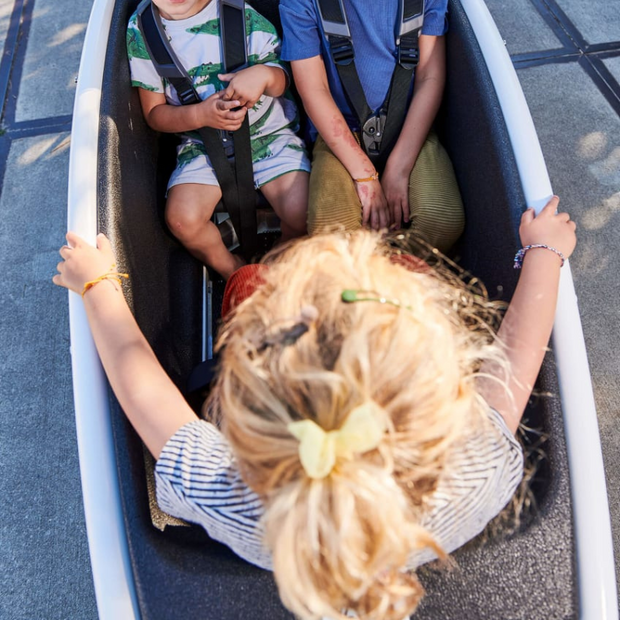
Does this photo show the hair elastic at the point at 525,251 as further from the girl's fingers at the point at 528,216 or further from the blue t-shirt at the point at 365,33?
the blue t-shirt at the point at 365,33

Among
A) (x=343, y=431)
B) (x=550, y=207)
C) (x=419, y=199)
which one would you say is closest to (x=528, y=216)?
(x=550, y=207)

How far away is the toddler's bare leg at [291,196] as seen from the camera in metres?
1.34

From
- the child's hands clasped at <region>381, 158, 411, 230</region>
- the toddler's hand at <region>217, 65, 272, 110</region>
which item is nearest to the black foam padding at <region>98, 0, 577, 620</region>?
the child's hands clasped at <region>381, 158, 411, 230</region>

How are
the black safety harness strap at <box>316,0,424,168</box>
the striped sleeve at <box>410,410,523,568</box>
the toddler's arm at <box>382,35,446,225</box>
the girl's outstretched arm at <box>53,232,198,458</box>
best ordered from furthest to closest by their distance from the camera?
1. the toddler's arm at <box>382,35,446,225</box>
2. the black safety harness strap at <box>316,0,424,168</box>
3. the girl's outstretched arm at <box>53,232,198,458</box>
4. the striped sleeve at <box>410,410,523,568</box>

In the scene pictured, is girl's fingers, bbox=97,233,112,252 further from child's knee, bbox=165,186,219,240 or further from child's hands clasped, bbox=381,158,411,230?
child's hands clasped, bbox=381,158,411,230

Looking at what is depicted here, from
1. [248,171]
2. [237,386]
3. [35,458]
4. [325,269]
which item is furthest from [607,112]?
[35,458]

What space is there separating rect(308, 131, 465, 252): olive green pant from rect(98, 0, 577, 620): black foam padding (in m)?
0.03

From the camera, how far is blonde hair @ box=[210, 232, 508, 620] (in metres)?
0.50

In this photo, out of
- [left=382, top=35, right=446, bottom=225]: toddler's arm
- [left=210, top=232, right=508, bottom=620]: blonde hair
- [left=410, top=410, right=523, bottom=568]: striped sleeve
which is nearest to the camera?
[left=210, top=232, right=508, bottom=620]: blonde hair

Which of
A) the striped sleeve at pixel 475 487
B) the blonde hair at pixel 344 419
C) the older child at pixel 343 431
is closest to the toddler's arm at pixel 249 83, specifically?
the older child at pixel 343 431

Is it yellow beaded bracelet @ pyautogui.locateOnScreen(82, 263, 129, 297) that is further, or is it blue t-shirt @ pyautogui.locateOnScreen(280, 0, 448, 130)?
blue t-shirt @ pyautogui.locateOnScreen(280, 0, 448, 130)

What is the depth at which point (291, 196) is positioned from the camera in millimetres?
1340

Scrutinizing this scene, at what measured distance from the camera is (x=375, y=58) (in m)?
1.24

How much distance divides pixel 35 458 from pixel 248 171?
0.86 meters
